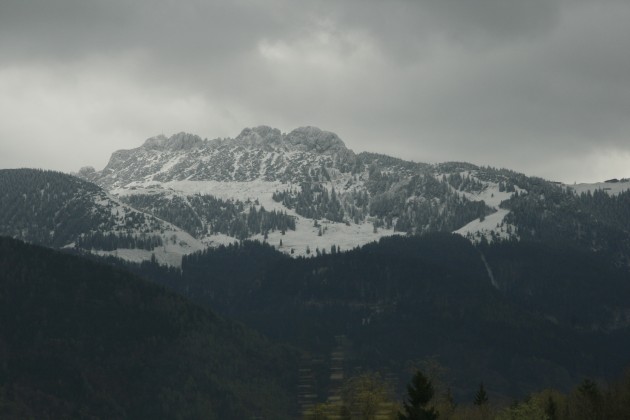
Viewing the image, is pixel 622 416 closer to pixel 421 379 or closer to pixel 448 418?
pixel 448 418

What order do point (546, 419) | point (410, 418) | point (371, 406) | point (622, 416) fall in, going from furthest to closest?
point (622, 416) < point (546, 419) < point (371, 406) < point (410, 418)

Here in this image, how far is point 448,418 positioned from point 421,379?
47124mm

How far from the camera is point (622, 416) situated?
644 ft

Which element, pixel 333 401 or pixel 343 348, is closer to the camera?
pixel 333 401

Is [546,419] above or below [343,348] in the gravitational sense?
below

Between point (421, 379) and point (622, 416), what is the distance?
58.8 metres

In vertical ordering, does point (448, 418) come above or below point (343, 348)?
below

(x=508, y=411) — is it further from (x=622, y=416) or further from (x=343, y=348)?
(x=343, y=348)

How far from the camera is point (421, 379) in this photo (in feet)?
504

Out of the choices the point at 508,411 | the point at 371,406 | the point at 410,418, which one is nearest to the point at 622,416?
the point at 508,411

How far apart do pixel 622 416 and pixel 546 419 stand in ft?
73.0

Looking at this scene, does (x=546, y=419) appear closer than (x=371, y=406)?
No

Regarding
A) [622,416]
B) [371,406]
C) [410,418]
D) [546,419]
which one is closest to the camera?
[410,418]

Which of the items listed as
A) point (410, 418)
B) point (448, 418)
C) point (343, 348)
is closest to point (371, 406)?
point (343, 348)
